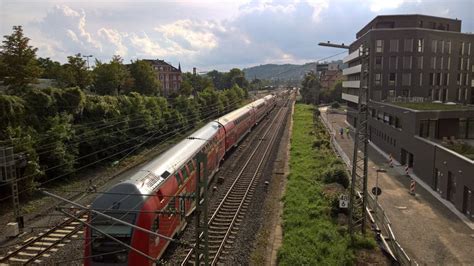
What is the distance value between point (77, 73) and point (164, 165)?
4013cm

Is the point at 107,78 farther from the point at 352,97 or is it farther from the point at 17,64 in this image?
the point at 352,97

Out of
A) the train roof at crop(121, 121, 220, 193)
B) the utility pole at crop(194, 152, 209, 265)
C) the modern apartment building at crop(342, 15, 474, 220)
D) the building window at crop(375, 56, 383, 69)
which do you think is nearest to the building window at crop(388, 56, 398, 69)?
the modern apartment building at crop(342, 15, 474, 220)

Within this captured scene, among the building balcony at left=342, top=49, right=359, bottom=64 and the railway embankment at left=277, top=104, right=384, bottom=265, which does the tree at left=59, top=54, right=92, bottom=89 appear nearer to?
the railway embankment at left=277, top=104, right=384, bottom=265

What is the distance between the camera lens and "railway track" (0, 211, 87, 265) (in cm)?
1548

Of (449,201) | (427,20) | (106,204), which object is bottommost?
(449,201)

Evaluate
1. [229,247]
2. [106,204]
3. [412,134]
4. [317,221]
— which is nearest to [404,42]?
[412,134]

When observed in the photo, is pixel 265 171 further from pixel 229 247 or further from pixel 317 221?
pixel 229 247

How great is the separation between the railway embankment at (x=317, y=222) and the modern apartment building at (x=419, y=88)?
25.7 feet

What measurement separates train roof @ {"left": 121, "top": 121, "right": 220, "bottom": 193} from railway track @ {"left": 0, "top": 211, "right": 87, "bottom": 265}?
490 centimetres

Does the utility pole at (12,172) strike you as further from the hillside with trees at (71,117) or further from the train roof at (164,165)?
the train roof at (164,165)

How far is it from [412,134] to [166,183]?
26.5m

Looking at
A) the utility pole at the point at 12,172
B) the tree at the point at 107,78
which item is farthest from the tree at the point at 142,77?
the utility pole at the point at 12,172

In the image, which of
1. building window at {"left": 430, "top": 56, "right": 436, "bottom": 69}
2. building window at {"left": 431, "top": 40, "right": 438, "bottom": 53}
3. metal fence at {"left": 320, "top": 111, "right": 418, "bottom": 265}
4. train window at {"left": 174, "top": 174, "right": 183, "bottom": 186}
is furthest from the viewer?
building window at {"left": 430, "top": 56, "right": 436, "bottom": 69}

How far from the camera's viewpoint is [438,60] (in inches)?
2126
